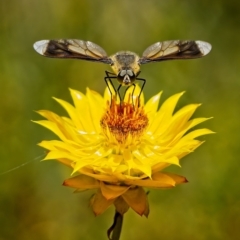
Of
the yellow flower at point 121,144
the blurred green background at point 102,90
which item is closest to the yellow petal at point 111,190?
the yellow flower at point 121,144

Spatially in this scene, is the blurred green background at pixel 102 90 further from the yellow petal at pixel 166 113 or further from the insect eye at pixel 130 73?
the insect eye at pixel 130 73

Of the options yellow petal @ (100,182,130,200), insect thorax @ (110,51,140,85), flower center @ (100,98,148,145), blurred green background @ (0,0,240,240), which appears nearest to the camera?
yellow petal @ (100,182,130,200)

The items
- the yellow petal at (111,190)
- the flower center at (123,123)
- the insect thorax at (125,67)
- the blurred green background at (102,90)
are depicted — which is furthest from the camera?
the blurred green background at (102,90)

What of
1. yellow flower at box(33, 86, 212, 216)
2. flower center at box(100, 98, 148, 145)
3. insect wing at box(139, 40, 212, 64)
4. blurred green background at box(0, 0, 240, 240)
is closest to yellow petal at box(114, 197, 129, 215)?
yellow flower at box(33, 86, 212, 216)

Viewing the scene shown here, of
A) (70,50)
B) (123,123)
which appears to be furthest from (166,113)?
(70,50)

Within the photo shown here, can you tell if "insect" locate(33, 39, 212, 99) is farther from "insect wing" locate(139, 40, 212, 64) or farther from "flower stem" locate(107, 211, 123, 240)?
"flower stem" locate(107, 211, 123, 240)

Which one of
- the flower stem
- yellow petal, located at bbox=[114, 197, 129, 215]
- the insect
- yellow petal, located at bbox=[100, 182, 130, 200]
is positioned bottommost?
the flower stem

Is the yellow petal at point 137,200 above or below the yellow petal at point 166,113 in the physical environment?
below

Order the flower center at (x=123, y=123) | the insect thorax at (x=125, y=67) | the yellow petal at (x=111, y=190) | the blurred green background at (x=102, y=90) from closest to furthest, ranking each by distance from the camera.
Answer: the yellow petal at (x=111, y=190)
the insect thorax at (x=125, y=67)
the flower center at (x=123, y=123)
the blurred green background at (x=102, y=90)

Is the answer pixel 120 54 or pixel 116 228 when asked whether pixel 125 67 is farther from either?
pixel 116 228

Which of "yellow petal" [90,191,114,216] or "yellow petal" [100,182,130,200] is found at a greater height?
"yellow petal" [100,182,130,200]
